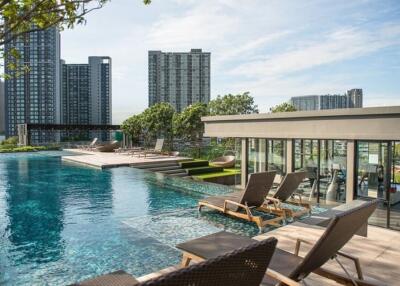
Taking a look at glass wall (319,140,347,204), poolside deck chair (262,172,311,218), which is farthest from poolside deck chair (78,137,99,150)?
poolside deck chair (262,172,311,218)

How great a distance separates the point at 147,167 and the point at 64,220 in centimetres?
1140

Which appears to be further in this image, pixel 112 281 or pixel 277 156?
pixel 277 156

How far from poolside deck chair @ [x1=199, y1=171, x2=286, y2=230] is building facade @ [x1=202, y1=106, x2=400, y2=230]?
2.37m

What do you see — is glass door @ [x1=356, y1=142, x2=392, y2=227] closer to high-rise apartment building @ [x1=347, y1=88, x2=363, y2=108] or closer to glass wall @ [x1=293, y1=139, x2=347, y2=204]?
glass wall @ [x1=293, y1=139, x2=347, y2=204]

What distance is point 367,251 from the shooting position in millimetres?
5410

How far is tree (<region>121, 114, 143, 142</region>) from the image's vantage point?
33344 mm

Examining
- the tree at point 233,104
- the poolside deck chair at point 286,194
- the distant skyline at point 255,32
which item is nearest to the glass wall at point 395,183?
the poolside deck chair at point 286,194

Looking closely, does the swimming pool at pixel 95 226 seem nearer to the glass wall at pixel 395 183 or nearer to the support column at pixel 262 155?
the support column at pixel 262 155

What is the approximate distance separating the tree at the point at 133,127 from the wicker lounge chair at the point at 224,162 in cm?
1356

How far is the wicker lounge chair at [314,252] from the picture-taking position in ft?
10.6

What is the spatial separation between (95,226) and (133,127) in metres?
26.4

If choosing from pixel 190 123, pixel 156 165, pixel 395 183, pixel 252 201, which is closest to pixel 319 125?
pixel 395 183

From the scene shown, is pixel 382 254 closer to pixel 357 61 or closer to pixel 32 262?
pixel 32 262

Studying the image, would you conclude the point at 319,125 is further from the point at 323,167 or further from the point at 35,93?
the point at 35,93
